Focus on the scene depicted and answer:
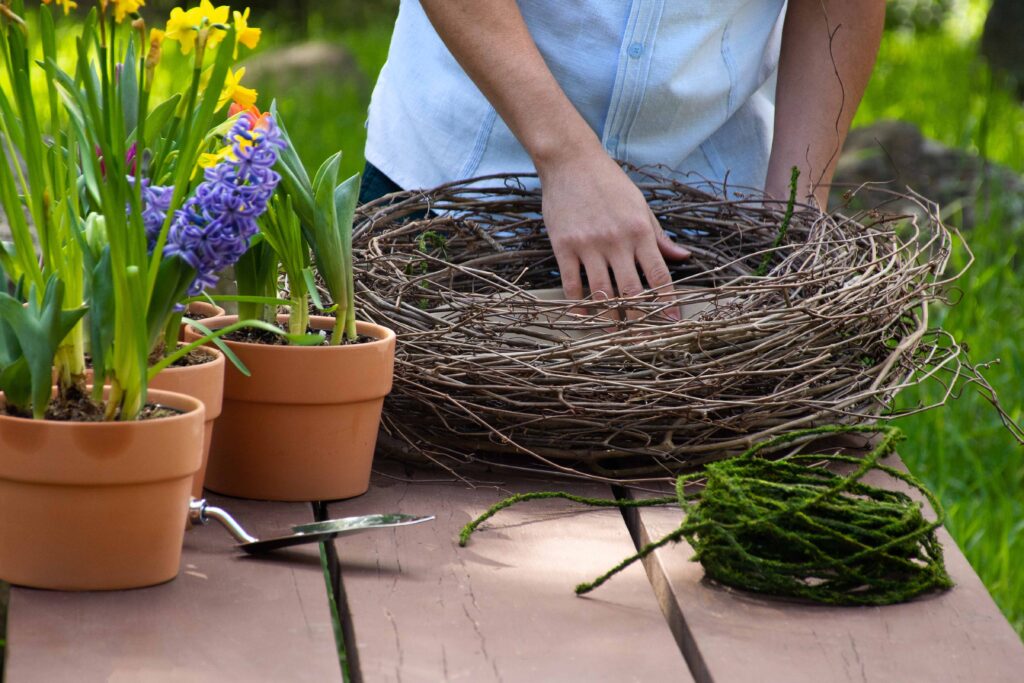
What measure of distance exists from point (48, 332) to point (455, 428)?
39 cm

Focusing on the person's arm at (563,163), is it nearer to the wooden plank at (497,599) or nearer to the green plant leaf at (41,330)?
the wooden plank at (497,599)

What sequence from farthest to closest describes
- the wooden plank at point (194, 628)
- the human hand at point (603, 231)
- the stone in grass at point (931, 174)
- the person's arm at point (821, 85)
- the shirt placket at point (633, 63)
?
the stone in grass at point (931, 174), the person's arm at point (821, 85), the shirt placket at point (633, 63), the human hand at point (603, 231), the wooden plank at point (194, 628)

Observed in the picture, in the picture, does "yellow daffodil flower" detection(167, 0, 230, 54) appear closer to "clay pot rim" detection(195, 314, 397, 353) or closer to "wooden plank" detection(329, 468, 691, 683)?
"clay pot rim" detection(195, 314, 397, 353)

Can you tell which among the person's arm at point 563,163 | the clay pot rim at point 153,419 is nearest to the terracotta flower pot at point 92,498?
the clay pot rim at point 153,419

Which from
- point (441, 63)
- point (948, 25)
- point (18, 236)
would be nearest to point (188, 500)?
point (18, 236)

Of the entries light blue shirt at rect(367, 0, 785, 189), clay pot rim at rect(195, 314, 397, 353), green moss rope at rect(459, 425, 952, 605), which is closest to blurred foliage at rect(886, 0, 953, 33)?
light blue shirt at rect(367, 0, 785, 189)

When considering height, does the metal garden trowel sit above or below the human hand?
below

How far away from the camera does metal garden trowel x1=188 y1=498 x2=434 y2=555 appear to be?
0.89 m

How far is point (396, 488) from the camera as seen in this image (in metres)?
1.07

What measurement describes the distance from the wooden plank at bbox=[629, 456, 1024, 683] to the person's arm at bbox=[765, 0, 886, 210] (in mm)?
824

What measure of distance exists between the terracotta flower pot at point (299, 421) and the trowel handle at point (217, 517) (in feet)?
0.29

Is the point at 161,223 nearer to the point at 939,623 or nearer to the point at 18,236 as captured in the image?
the point at 18,236

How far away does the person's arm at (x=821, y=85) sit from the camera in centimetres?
161

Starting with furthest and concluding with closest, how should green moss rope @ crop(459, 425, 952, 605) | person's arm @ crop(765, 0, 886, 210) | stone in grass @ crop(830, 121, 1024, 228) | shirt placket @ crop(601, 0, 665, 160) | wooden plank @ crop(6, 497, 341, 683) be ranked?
stone in grass @ crop(830, 121, 1024, 228), person's arm @ crop(765, 0, 886, 210), shirt placket @ crop(601, 0, 665, 160), green moss rope @ crop(459, 425, 952, 605), wooden plank @ crop(6, 497, 341, 683)
